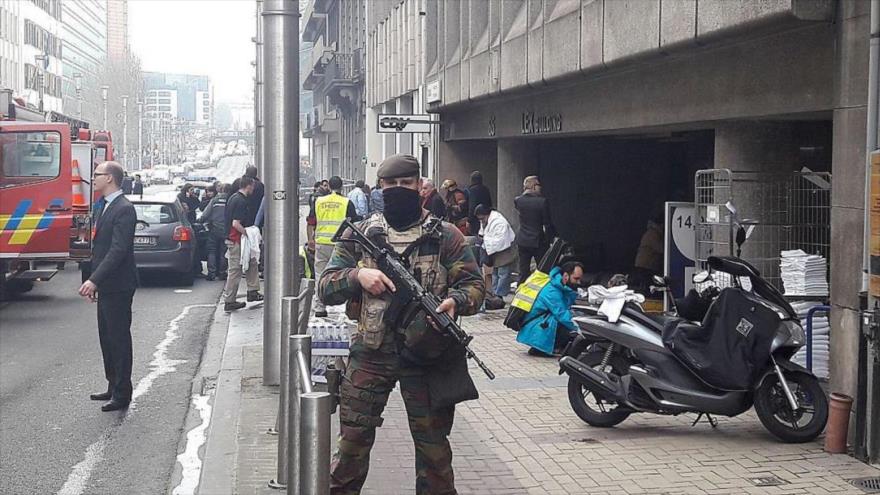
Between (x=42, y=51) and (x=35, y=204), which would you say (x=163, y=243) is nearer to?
(x=35, y=204)

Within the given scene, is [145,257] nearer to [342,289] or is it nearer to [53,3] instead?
[342,289]

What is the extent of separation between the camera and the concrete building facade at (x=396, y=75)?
27.5 m

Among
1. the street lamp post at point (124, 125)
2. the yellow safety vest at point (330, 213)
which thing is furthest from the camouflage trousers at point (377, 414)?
the street lamp post at point (124, 125)

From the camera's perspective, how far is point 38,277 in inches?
665

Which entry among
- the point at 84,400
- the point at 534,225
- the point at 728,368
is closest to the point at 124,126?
the point at 534,225

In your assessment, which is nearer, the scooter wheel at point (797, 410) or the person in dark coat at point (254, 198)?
the scooter wheel at point (797, 410)

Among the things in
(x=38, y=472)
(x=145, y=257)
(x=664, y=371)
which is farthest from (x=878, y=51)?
(x=145, y=257)

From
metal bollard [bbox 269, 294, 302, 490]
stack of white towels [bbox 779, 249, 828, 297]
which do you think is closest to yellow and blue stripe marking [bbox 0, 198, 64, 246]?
metal bollard [bbox 269, 294, 302, 490]

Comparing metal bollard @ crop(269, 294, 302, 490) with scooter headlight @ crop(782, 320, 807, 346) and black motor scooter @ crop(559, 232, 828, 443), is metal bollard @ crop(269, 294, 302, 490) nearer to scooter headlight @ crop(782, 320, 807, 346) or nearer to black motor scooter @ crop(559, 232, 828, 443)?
black motor scooter @ crop(559, 232, 828, 443)

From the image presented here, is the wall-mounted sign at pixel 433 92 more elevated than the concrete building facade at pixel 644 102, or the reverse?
the wall-mounted sign at pixel 433 92

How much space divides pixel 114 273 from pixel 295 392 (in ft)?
14.4

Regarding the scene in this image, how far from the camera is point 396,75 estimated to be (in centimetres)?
3169

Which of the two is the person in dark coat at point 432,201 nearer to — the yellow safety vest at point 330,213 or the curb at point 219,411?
the yellow safety vest at point 330,213

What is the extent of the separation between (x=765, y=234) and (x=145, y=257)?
468 inches
